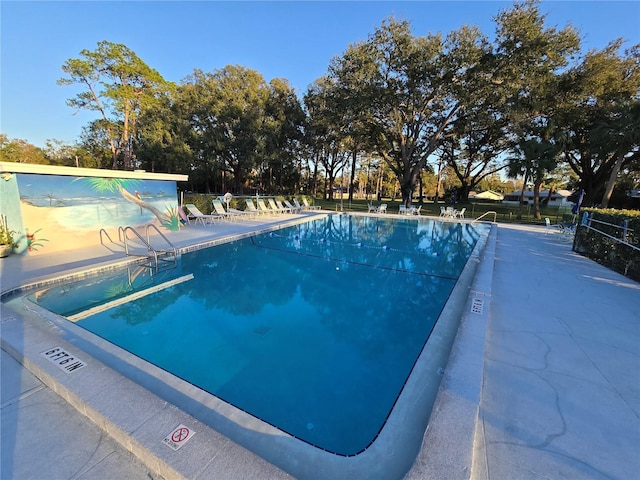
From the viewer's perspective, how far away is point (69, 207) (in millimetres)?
6789

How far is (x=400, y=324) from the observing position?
13.5 ft

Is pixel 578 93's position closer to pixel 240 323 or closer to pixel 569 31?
pixel 569 31

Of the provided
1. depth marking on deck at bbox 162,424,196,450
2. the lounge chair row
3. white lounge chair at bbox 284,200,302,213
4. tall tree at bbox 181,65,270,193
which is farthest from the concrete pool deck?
tall tree at bbox 181,65,270,193

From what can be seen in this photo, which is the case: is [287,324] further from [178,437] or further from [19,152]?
[19,152]

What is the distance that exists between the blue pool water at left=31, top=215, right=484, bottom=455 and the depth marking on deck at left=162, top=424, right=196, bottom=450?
813 mm

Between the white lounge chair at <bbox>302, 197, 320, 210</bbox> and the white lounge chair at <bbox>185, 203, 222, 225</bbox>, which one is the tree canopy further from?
the white lounge chair at <bbox>185, 203, 222, 225</bbox>

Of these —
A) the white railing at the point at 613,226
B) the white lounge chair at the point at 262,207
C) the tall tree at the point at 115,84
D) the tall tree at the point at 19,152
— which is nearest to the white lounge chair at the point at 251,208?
the white lounge chair at the point at 262,207

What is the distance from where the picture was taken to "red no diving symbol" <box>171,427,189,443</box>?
163cm

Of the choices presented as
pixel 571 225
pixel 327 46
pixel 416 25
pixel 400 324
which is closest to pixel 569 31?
pixel 416 25

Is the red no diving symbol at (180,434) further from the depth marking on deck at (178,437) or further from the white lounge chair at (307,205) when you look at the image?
the white lounge chair at (307,205)

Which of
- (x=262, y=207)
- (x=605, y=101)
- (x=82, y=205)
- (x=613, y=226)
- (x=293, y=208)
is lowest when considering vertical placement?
(x=293, y=208)

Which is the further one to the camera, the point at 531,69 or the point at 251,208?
the point at 251,208

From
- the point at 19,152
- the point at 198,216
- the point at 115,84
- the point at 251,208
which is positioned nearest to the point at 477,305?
the point at 198,216

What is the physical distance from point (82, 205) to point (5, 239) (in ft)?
5.16
